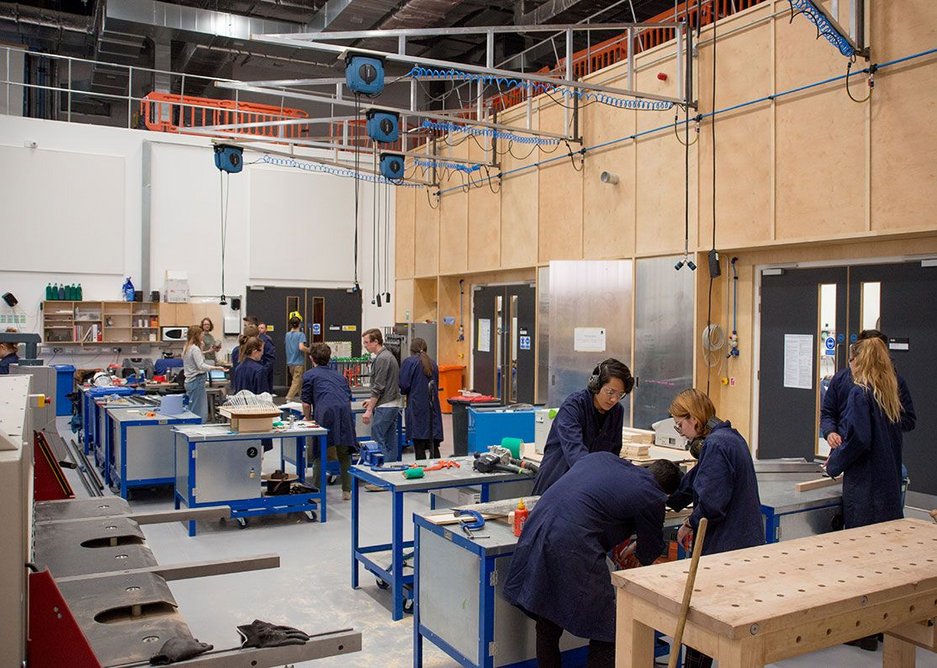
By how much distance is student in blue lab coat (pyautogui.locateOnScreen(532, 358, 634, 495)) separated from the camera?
12.6 ft

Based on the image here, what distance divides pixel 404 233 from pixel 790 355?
855 centimetres

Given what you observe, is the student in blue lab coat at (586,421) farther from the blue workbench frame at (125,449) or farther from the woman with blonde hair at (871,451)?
the blue workbench frame at (125,449)

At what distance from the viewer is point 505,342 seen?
11.8 m

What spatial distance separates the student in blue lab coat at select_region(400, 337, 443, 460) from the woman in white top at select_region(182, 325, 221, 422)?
2658mm

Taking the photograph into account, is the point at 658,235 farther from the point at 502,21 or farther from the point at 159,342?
the point at 159,342

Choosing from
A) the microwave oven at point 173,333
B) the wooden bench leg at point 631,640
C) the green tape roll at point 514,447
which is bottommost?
the wooden bench leg at point 631,640

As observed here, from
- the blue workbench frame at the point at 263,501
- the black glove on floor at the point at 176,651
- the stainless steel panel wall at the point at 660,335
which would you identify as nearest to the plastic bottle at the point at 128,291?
the blue workbench frame at the point at 263,501

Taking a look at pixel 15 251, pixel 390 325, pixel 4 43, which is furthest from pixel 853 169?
pixel 4 43

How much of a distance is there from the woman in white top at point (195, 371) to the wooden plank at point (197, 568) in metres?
6.84

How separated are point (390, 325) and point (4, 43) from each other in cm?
869

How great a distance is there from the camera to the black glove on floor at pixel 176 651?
1.68 metres

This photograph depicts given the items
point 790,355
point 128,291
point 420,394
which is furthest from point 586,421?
point 128,291

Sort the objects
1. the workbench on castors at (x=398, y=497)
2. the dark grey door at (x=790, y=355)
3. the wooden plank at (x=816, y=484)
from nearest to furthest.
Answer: the wooden plank at (x=816, y=484), the workbench on castors at (x=398, y=497), the dark grey door at (x=790, y=355)

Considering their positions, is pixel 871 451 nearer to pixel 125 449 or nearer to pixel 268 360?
pixel 125 449
